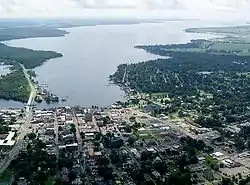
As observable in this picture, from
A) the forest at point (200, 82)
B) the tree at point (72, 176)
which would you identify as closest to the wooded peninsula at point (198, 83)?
the forest at point (200, 82)

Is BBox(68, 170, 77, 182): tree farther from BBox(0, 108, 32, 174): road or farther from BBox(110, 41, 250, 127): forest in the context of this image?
BBox(110, 41, 250, 127): forest

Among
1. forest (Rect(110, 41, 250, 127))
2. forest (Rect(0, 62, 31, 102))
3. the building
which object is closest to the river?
forest (Rect(0, 62, 31, 102))

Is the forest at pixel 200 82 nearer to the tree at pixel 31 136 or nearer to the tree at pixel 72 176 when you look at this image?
the tree at pixel 31 136

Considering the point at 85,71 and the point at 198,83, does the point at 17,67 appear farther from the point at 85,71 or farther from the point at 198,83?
the point at 198,83

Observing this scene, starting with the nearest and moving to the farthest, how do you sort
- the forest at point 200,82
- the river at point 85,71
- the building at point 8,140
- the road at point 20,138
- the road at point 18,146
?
the road at point 18,146 → the road at point 20,138 → the building at point 8,140 → the forest at point 200,82 → the river at point 85,71

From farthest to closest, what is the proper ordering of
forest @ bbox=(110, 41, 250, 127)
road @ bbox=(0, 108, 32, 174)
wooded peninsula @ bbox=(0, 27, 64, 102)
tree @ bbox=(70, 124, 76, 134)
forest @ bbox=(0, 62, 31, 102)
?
wooded peninsula @ bbox=(0, 27, 64, 102) → forest @ bbox=(0, 62, 31, 102) → forest @ bbox=(110, 41, 250, 127) → tree @ bbox=(70, 124, 76, 134) → road @ bbox=(0, 108, 32, 174)

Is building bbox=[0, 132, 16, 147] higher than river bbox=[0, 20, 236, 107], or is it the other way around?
river bbox=[0, 20, 236, 107]

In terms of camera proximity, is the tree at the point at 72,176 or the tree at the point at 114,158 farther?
the tree at the point at 114,158

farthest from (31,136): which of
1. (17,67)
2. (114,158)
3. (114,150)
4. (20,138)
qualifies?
(17,67)
